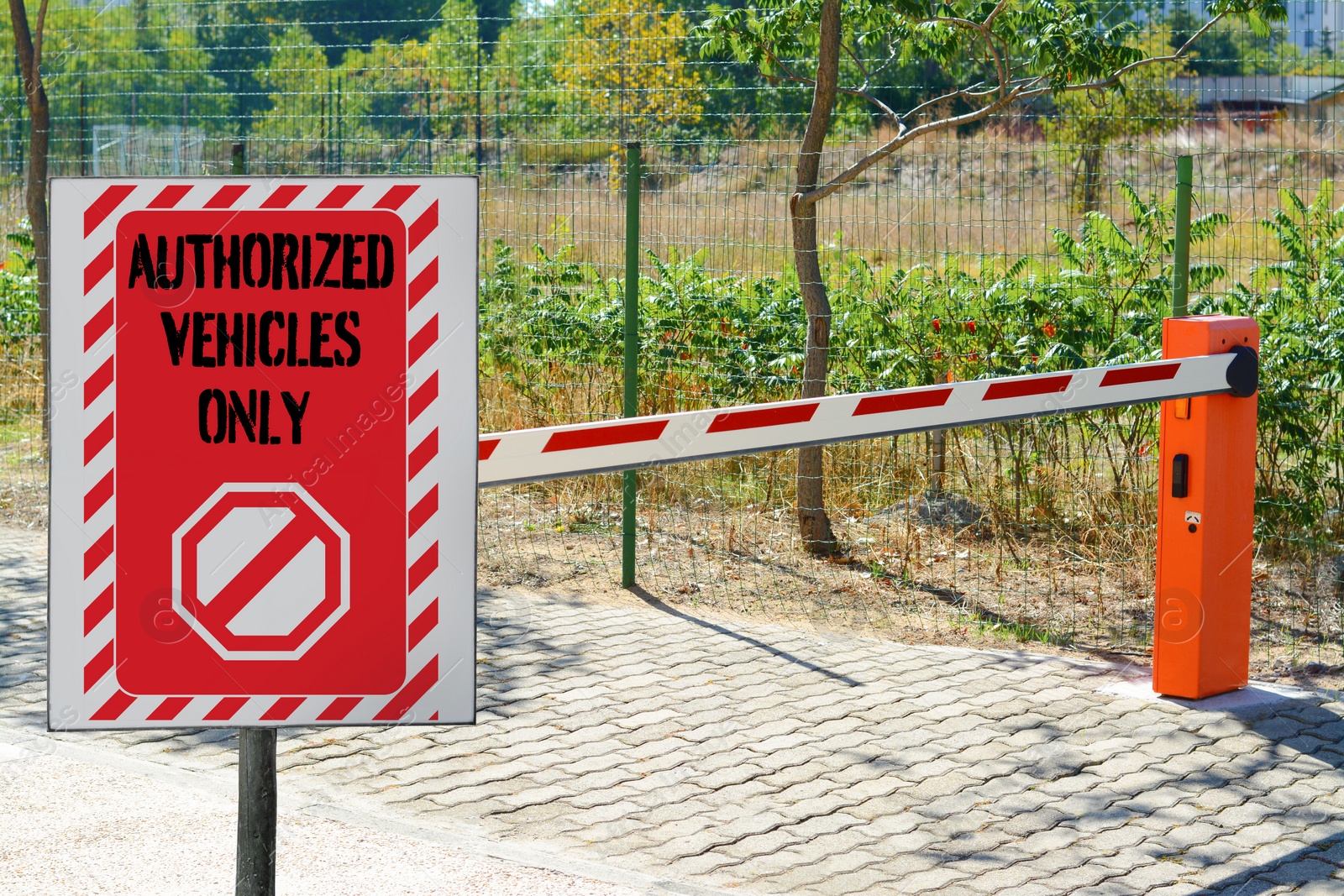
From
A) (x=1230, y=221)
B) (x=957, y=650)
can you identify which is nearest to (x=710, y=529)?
(x=957, y=650)

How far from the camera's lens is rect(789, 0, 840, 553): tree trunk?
8203 millimetres

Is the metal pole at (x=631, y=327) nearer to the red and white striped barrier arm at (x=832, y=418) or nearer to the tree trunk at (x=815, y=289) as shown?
the tree trunk at (x=815, y=289)

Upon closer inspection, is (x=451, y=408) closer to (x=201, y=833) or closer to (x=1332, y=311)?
(x=201, y=833)

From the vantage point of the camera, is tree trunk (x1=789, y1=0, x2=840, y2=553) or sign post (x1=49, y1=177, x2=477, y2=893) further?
tree trunk (x1=789, y1=0, x2=840, y2=553)

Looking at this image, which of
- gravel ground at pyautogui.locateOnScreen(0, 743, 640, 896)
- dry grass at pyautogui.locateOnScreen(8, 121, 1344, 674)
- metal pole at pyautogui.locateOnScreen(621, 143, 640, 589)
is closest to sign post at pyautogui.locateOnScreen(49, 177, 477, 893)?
gravel ground at pyautogui.locateOnScreen(0, 743, 640, 896)

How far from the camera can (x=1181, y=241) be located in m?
6.82

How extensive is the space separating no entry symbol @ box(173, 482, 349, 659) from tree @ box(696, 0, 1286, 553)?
5487 mm

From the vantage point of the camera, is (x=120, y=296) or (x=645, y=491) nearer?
(x=120, y=296)

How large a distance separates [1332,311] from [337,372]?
19.8ft

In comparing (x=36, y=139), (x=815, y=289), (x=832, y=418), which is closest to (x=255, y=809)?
(x=832, y=418)

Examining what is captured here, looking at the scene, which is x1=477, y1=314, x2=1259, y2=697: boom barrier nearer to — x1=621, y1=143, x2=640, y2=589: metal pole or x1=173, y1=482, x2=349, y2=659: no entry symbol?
x1=173, y1=482, x2=349, y2=659: no entry symbol

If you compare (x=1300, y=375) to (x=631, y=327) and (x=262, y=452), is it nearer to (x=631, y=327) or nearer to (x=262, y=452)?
(x=631, y=327)

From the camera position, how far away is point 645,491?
9.15 metres

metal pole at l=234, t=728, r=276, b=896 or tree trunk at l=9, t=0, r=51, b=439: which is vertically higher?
tree trunk at l=9, t=0, r=51, b=439
